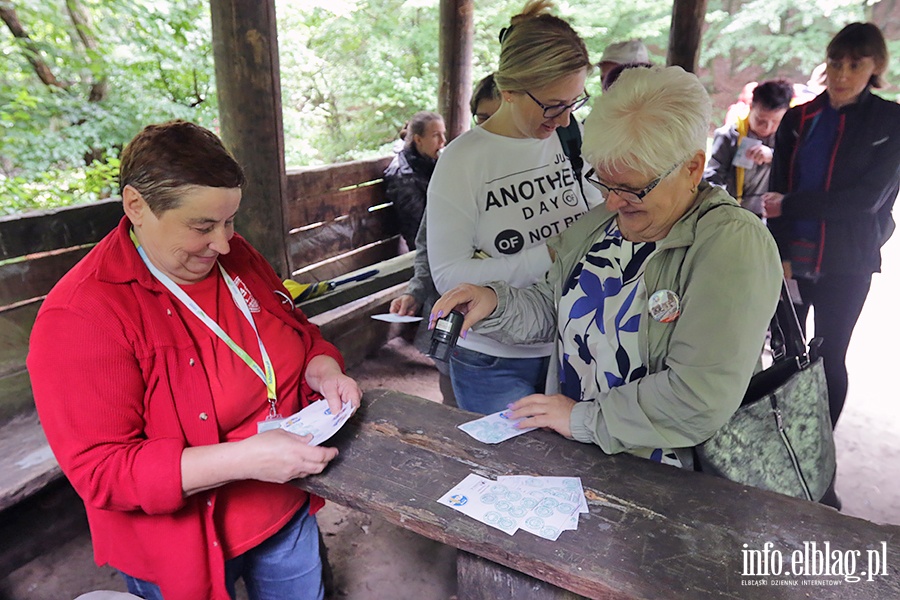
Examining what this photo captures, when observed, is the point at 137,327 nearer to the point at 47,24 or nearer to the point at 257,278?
the point at 257,278

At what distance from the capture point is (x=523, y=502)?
4.31 feet

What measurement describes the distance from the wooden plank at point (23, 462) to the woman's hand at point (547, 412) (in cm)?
171

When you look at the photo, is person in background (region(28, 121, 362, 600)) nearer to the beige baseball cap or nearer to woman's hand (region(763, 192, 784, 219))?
woman's hand (region(763, 192, 784, 219))

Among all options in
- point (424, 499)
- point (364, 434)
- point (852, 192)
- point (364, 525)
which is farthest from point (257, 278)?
point (852, 192)

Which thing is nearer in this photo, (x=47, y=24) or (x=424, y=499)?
(x=424, y=499)

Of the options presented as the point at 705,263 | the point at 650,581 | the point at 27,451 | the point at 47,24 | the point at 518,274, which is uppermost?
the point at 47,24

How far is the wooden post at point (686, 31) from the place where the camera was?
4824 millimetres

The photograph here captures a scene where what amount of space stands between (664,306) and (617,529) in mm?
489

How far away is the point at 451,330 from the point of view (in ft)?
5.23

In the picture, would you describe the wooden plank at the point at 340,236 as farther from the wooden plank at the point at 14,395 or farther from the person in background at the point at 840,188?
the person in background at the point at 840,188

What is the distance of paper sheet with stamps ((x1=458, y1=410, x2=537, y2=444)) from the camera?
155cm

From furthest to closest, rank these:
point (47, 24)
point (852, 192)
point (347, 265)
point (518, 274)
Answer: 1. point (47, 24)
2. point (347, 265)
3. point (852, 192)
4. point (518, 274)

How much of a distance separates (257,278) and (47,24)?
222 inches

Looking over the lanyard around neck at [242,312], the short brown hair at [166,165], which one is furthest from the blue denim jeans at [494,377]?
the short brown hair at [166,165]
